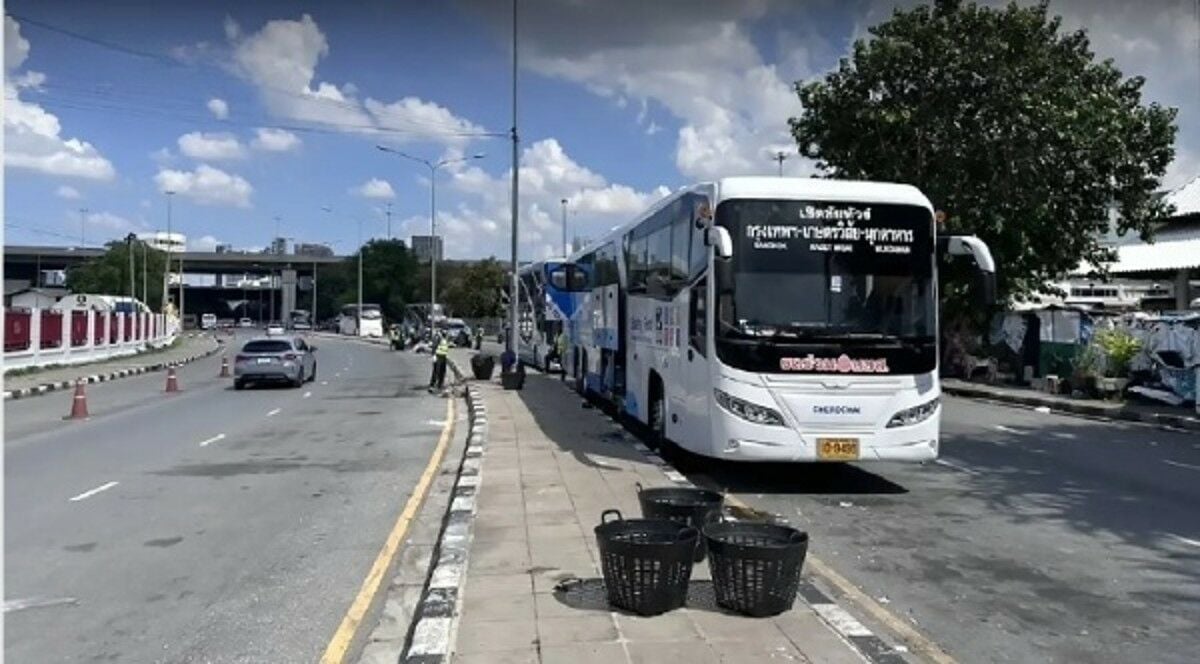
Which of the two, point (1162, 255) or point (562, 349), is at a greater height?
point (1162, 255)

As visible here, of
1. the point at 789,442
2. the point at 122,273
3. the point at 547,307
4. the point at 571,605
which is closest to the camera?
the point at 571,605

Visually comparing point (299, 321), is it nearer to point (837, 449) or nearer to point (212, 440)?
point (212, 440)

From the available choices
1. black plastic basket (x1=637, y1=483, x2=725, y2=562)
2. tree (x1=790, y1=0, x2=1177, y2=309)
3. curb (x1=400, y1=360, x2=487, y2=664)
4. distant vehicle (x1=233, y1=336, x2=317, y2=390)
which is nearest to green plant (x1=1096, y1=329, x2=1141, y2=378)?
tree (x1=790, y1=0, x2=1177, y2=309)

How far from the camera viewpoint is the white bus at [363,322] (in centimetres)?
9625

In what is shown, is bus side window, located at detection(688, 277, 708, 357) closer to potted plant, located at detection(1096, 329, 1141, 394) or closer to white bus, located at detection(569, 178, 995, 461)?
white bus, located at detection(569, 178, 995, 461)

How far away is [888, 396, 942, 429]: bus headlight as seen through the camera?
35.2 ft

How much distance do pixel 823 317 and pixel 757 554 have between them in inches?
209

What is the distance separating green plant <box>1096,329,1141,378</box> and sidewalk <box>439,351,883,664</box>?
643 inches

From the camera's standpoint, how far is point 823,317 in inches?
422

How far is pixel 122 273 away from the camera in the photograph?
10575cm

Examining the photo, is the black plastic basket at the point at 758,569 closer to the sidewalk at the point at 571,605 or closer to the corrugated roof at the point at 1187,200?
the sidewalk at the point at 571,605

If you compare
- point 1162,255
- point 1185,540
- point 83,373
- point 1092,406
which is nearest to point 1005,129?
point 1092,406

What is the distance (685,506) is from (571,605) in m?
1.09

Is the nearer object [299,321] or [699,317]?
[699,317]
